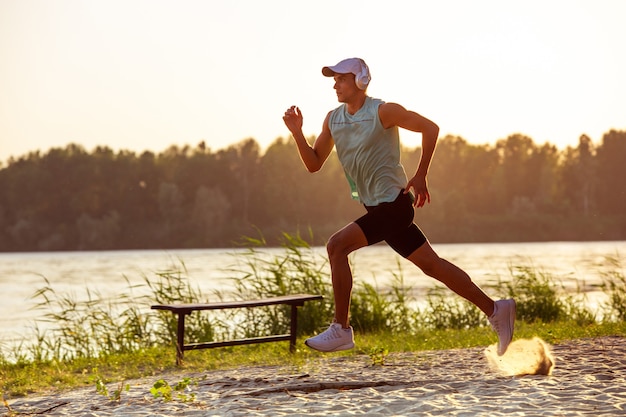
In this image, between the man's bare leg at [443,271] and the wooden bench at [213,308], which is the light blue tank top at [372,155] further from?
the wooden bench at [213,308]

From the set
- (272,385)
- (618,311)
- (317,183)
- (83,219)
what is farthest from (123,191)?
(272,385)

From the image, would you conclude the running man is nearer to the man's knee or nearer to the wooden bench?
the man's knee

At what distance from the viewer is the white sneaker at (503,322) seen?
6.41 m

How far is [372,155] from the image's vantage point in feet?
20.2

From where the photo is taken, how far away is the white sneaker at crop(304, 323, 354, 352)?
621 centimetres

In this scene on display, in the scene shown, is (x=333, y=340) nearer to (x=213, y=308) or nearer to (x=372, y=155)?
(x=372, y=155)

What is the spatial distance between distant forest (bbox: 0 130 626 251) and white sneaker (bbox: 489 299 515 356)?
6044 centimetres

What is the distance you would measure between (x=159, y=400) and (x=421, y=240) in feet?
6.90

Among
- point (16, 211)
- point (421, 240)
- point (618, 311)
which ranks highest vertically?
point (16, 211)

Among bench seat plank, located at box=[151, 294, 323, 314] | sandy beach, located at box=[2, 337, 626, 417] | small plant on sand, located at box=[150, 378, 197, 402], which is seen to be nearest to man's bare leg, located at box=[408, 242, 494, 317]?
sandy beach, located at box=[2, 337, 626, 417]

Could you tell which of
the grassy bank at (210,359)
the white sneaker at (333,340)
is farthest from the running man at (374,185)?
the grassy bank at (210,359)

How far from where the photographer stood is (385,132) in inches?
243

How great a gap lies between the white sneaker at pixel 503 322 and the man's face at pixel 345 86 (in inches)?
72.1

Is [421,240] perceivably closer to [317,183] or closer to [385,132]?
[385,132]
